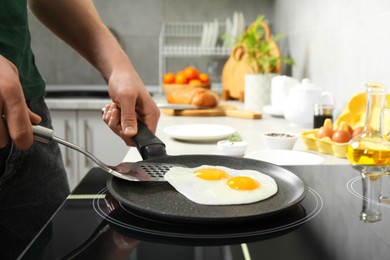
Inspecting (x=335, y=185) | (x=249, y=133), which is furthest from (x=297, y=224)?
(x=249, y=133)

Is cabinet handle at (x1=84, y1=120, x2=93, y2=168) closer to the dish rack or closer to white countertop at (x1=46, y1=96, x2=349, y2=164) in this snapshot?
white countertop at (x1=46, y1=96, x2=349, y2=164)

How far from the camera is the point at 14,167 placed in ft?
3.09

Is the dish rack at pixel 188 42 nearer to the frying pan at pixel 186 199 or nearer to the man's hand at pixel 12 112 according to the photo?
the frying pan at pixel 186 199

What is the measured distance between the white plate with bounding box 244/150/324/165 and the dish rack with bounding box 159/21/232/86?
162 centimetres

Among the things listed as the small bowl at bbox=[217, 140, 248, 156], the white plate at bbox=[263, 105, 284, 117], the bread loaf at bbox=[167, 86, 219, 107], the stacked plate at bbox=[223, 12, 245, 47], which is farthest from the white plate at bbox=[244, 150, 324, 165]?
the stacked plate at bbox=[223, 12, 245, 47]

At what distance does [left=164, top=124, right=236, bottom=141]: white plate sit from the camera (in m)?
1.29

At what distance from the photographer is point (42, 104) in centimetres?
107

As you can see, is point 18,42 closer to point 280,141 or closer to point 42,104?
point 42,104

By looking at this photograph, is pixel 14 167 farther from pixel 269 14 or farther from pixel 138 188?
pixel 269 14

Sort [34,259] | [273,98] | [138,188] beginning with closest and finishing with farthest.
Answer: [34,259]
[138,188]
[273,98]

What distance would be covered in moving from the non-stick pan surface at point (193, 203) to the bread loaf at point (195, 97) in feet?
3.79

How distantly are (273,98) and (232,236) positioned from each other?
55.5 inches

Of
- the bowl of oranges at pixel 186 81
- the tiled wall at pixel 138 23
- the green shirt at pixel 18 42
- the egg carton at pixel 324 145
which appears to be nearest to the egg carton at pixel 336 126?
the egg carton at pixel 324 145

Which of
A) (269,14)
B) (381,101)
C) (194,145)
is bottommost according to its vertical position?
(194,145)
